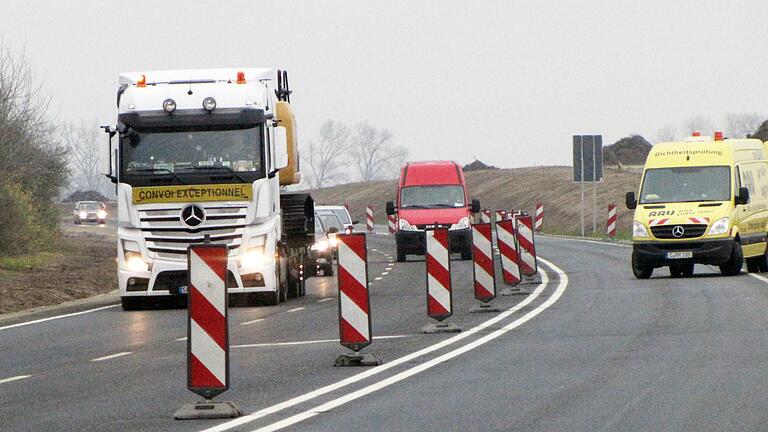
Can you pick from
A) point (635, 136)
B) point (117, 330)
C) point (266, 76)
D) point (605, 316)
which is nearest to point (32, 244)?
point (266, 76)

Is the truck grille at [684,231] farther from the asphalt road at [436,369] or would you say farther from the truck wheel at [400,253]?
the truck wheel at [400,253]

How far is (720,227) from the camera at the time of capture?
27.4 m

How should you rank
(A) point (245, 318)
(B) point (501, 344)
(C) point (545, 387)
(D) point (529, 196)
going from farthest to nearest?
1. (D) point (529, 196)
2. (A) point (245, 318)
3. (B) point (501, 344)
4. (C) point (545, 387)

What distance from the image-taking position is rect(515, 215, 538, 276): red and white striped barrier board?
89.8 feet

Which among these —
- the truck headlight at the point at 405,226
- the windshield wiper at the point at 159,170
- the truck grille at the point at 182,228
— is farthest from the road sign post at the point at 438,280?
the truck headlight at the point at 405,226

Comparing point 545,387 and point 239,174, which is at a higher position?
point 239,174

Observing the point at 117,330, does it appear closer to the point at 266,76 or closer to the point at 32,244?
the point at 266,76

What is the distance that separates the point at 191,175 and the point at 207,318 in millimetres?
11936

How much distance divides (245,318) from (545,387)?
10.1m

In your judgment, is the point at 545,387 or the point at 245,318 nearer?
the point at 545,387

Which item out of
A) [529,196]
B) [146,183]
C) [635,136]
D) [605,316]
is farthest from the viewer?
[635,136]

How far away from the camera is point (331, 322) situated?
19.7m

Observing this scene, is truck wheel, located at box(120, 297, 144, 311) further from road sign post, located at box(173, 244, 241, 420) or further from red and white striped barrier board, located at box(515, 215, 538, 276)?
road sign post, located at box(173, 244, 241, 420)

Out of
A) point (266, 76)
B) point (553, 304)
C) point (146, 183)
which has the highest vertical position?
point (266, 76)
